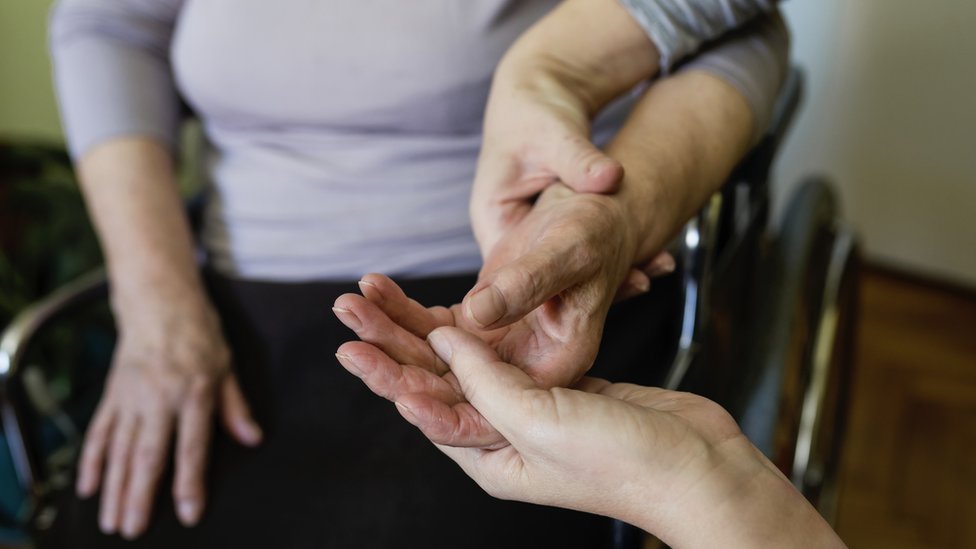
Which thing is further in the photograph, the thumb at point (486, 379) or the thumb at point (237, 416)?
the thumb at point (237, 416)

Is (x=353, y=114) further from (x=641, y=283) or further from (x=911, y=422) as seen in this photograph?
(x=911, y=422)

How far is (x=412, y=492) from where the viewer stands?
23.4 inches

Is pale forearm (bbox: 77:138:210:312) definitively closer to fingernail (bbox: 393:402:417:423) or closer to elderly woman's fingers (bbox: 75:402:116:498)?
elderly woman's fingers (bbox: 75:402:116:498)

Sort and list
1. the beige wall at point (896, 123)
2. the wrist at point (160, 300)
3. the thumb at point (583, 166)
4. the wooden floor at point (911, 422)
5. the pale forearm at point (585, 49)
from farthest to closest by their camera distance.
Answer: the beige wall at point (896, 123) < the wooden floor at point (911, 422) < the wrist at point (160, 300) < the pale forearm at point (585, 49) < the thumb at point (583, 166)

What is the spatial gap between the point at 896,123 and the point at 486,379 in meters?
1.68

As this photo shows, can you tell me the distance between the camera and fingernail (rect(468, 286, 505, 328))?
0.39m

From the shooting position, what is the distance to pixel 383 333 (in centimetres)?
44

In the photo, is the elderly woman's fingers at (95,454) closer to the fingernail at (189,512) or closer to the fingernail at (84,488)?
the fingernail at (84,488)

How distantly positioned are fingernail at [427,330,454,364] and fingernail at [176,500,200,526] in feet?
1.07

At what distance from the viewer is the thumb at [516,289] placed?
396 mm

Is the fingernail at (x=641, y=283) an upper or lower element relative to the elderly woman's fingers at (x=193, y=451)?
upper

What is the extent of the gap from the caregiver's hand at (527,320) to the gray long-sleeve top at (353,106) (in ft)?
0.66

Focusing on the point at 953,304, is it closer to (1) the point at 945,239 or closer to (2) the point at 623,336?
(1) the point at 945,239

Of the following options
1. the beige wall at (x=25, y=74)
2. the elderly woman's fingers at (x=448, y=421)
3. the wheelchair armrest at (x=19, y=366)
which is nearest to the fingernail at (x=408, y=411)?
the elderly woman's fingers at (x=448, y=421)
